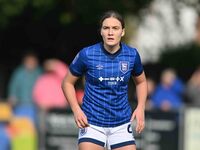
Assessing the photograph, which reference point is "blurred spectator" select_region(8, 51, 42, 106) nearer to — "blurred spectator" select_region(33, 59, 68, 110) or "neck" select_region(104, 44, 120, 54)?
"blurred spectator" select_region(33, 59, 68, 110)

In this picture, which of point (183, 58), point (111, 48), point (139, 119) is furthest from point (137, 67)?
point (183, 58)

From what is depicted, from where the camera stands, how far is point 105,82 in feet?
27.5

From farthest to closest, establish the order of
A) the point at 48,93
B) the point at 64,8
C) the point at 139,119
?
the point at 64,8 → the point at 48,93 → the point at 139,119

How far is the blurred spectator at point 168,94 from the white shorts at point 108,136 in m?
6.07

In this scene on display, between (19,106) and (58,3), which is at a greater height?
(58,3)

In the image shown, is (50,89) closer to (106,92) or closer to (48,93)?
(48,93)

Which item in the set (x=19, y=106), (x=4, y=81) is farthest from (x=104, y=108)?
(x=4, y=81)

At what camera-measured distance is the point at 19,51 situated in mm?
17984

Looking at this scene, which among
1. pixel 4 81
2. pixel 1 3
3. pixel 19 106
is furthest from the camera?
pixel 4 81

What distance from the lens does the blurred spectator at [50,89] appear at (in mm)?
14422

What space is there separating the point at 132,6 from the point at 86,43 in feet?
5.32

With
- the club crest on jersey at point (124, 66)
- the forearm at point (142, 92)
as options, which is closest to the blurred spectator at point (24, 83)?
the forearm at point (142, 92)

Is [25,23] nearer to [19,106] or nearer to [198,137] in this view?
[19,106]

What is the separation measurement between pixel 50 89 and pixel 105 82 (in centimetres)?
610
